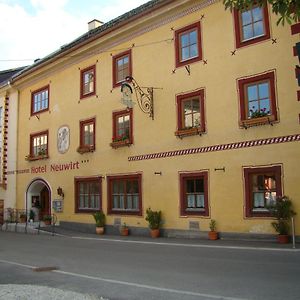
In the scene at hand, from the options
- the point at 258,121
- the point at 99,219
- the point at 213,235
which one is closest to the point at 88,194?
the point at 99,219

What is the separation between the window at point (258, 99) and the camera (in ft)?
52.9

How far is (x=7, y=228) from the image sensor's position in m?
27.3

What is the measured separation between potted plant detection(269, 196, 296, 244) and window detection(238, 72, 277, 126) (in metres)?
2.74

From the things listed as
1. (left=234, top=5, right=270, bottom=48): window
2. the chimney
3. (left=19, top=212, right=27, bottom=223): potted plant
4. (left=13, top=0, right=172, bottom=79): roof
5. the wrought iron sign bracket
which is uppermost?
the chimney

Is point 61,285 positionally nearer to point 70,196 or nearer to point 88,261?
point 88,261

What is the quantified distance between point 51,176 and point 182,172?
33.4 feet

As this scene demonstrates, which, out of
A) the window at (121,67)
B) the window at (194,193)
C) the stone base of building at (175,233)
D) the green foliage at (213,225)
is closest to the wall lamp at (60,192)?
the stone base of building at (175,233)

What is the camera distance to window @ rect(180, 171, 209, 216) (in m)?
18.0

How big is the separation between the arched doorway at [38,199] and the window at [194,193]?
1206 cm

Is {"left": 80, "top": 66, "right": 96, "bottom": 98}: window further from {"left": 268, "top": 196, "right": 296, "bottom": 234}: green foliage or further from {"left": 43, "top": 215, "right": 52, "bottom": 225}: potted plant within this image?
{"left": 268, "top": 196, "right": 296, "bottom": 234}: green foliage

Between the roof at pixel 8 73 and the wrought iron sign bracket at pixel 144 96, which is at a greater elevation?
the roof at pixel 8 73

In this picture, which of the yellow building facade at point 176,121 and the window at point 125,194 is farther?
the window at point 125,194

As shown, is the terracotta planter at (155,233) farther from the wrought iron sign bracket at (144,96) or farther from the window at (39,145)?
the window at (39,145)

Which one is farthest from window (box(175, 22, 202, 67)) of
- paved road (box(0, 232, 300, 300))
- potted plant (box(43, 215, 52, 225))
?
potted plant (box(43, 215, 52, 225))
